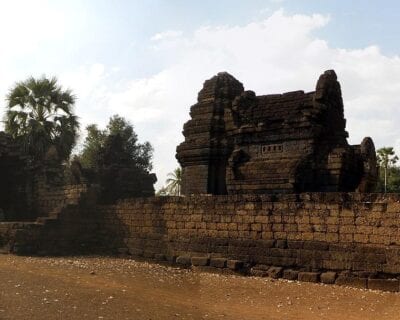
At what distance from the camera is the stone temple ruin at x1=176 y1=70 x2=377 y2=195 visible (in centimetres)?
1223

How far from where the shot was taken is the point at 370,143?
1222 cm

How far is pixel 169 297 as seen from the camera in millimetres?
8383

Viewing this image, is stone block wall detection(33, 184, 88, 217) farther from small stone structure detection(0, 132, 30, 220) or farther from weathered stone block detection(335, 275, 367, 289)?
weathered stone block detection(335, 275, 367, 289)

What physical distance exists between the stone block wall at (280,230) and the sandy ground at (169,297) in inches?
27.6

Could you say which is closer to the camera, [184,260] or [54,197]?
[184,260]

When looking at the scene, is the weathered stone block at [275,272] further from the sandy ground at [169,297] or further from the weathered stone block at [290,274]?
the sandy ground at [169,297]

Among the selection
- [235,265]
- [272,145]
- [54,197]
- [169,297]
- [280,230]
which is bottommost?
[169,297]

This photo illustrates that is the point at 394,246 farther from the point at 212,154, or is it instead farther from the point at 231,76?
the point at 231,76

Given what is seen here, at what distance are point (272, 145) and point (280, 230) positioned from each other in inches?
132

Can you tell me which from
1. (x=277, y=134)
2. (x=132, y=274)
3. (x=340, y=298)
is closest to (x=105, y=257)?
(x=132, y=274)

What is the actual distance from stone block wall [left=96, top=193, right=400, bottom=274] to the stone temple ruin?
1.51 metres

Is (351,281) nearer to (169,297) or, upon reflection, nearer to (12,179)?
(169,297)

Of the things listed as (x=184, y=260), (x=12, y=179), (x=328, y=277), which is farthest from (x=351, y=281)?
(x=12, y=179)

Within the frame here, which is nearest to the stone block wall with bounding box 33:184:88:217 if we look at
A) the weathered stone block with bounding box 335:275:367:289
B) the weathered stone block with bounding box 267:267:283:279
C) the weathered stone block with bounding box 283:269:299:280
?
the weathered stone block with bounding box 267:267:283:279
